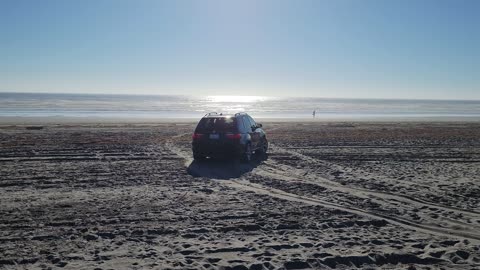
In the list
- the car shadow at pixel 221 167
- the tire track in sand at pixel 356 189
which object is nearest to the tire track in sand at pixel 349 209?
the car shadow at pixel 221 167

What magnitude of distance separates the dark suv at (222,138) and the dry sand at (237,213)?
0.47 meters

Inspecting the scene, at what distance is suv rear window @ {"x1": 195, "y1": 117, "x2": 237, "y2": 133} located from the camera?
44.1 ft

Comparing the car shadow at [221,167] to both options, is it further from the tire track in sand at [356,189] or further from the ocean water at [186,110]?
the ocean water at [186,110]

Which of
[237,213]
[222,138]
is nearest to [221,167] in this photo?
[222,138]

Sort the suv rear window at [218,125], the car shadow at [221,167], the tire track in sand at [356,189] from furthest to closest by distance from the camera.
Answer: the suv rear window at [218,125]
the car shadow at [221,167]
the tire track in sand at [356,189]

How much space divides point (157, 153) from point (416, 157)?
9882mm

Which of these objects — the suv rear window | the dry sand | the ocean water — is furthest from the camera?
the ocean water

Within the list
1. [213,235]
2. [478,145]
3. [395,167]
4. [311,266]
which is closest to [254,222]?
[213,235]

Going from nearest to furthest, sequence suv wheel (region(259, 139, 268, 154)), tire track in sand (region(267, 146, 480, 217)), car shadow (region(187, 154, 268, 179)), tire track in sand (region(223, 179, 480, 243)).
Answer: tire track in sand (region(223, 179, 480, 243))
tire track in sand (region(267, 146, 480, 217))
car shadow (region(187, 154, 268, 179))
suv wheel (region(259, 139, 268, 154))

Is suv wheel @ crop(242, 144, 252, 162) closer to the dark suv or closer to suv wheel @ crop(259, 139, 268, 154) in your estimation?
the dark suv

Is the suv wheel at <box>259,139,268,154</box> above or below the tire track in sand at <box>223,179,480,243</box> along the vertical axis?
above

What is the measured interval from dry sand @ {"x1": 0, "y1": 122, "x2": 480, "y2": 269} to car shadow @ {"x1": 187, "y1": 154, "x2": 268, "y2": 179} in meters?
0.06

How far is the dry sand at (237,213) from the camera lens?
211 inches

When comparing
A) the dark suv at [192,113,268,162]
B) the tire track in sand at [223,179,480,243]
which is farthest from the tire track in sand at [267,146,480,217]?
the tire track in sand at [223,179,480,243]
